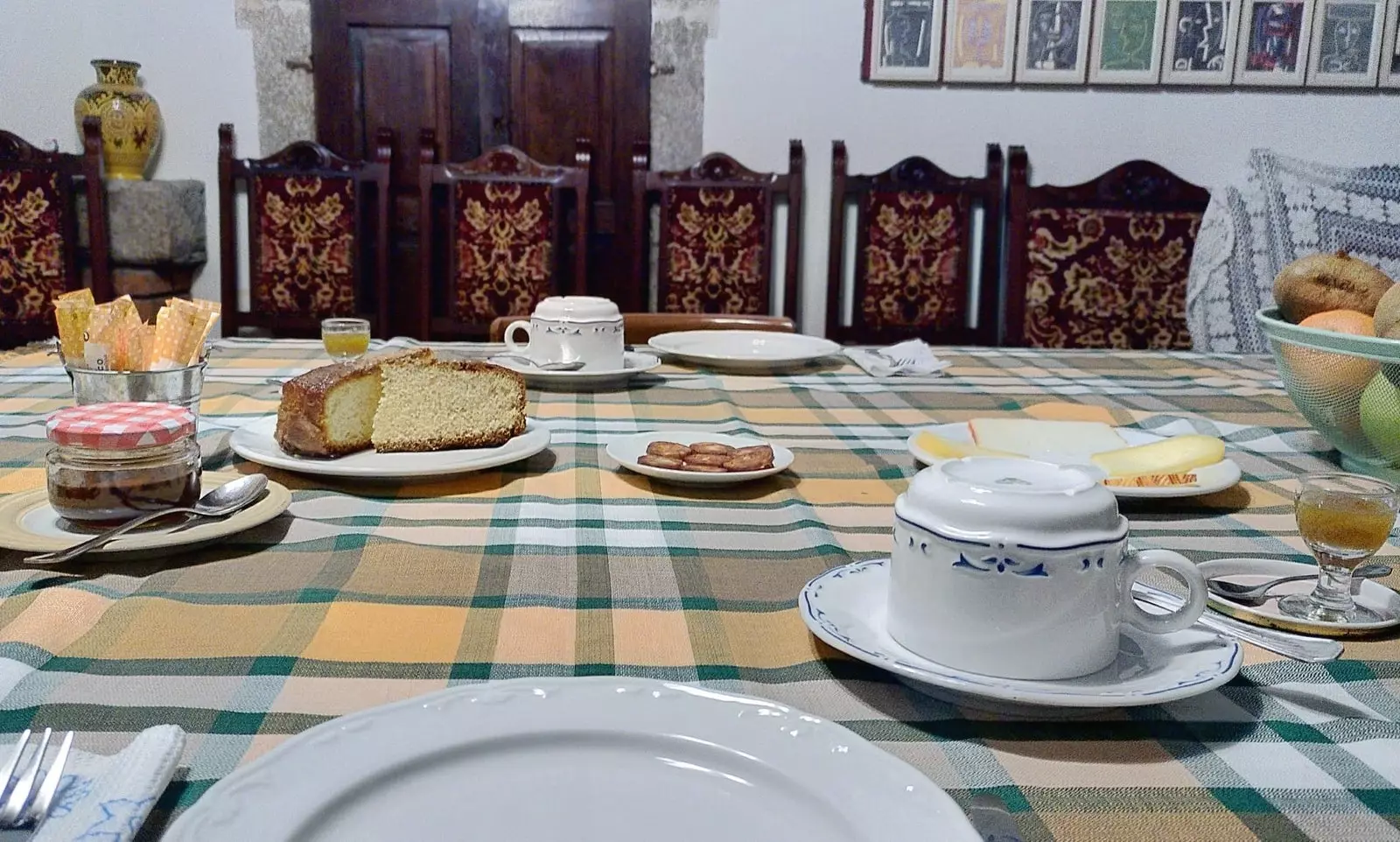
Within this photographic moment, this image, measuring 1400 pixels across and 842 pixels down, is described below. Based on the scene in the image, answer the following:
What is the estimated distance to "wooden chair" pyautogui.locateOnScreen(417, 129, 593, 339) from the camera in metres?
3.09

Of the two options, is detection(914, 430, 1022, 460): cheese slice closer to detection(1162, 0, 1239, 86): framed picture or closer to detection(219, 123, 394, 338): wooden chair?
detection(219, 123, 394, 338): wooden chair

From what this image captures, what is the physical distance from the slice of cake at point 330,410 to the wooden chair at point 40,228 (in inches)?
99.2

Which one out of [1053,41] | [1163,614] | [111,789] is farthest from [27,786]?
[1053,41]

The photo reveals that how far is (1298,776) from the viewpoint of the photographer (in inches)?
18.7

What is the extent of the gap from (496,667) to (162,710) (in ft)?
0.51

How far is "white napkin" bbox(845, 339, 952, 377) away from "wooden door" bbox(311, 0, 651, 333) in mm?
1848

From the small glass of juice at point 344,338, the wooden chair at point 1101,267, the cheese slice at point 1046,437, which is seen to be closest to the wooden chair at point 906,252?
the wooden chair at point 1101,267

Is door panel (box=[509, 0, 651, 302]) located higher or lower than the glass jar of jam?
higher

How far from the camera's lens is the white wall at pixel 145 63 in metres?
3.40

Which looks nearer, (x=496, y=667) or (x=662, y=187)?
(x=496, y=667)

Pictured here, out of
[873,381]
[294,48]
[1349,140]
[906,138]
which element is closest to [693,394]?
[873,381]

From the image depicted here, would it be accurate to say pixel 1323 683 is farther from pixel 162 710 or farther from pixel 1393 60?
pixel 1393 60

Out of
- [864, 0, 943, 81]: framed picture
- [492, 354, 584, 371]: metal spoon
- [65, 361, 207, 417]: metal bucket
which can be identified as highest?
[864, 0, 943, 81]: framed picture

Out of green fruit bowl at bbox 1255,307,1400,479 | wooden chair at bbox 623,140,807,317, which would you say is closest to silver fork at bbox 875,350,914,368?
green fruit bowl at bbox 1255,307,1400,479
